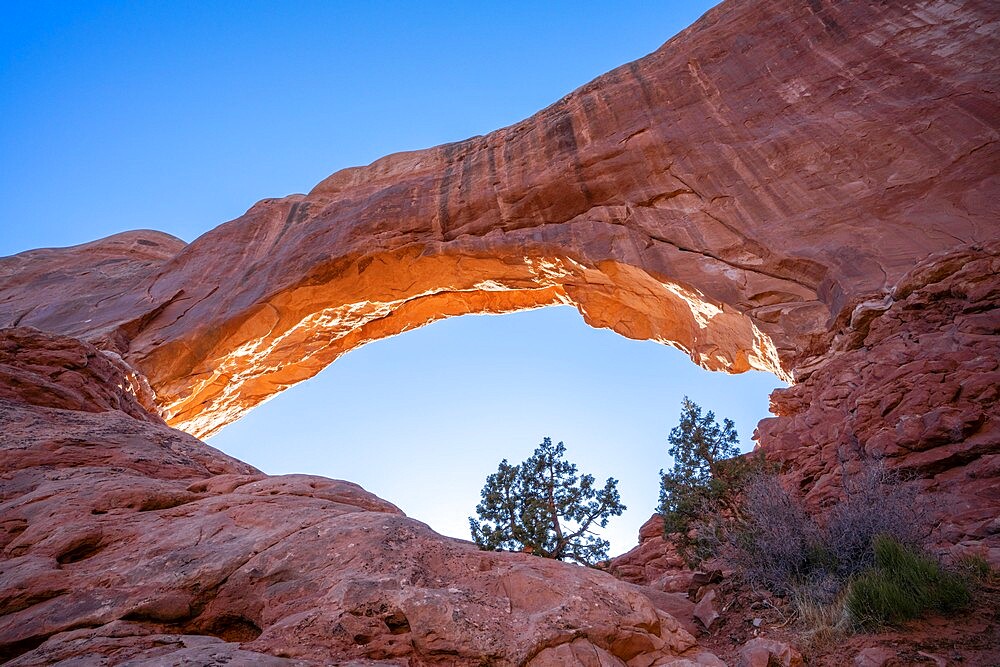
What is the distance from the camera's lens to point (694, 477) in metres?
11.8

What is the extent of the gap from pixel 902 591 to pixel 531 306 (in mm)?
15446

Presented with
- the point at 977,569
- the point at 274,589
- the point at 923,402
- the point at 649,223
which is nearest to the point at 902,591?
the point at 977,569

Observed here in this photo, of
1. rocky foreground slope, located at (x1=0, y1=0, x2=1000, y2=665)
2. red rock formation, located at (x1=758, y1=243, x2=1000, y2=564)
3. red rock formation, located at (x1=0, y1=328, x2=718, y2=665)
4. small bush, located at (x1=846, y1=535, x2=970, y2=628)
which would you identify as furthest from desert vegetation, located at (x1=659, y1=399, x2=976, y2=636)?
red rock formation, located at (x1=0, y1=328, x2=718, y2=665)

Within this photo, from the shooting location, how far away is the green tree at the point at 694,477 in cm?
1011

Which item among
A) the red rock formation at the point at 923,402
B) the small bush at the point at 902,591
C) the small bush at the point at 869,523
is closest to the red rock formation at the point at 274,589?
the small bush at the point at 902,591

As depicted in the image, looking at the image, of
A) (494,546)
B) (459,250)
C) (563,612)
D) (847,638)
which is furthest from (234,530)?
(459,250)

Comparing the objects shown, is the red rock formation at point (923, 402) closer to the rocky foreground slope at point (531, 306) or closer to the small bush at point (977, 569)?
the rocky foreground slope at point (531, 306)

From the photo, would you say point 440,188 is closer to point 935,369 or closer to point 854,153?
point 854,153

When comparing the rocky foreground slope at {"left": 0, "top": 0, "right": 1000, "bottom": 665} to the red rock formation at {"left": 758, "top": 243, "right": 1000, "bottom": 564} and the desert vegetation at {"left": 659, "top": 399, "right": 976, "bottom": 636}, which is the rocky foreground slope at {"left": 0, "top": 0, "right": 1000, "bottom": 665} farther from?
the desert vegetation at {"left": 659, "top": 399, "right": 976, "bottom": 636}

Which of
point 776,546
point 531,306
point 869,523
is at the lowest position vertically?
point 776,546

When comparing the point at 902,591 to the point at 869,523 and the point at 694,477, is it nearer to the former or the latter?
the point at 869,523

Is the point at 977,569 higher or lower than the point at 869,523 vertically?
lower

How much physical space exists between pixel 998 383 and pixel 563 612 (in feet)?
25.4

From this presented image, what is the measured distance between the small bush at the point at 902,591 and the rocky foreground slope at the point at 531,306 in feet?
4.80
